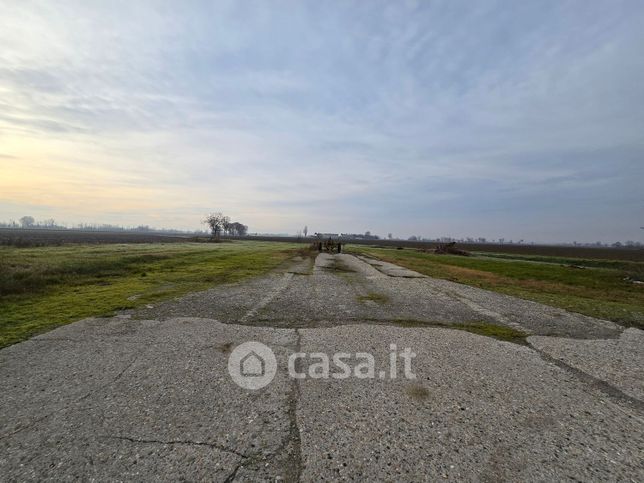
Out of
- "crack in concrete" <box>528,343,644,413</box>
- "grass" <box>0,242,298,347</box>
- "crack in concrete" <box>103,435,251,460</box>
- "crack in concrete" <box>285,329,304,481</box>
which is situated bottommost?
"grass" <box>0,242,298,347</box>

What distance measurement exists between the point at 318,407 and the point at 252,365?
2.05m

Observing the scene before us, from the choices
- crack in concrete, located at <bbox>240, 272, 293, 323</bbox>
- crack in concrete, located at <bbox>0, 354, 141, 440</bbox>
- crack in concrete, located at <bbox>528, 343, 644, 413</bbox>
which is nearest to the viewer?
crack in concrete, located at <bbox>0, 354, 141, 440</bbox>

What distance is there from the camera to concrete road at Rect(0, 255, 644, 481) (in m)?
3.47

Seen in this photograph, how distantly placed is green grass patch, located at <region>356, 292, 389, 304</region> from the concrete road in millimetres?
3714

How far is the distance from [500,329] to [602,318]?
512cm

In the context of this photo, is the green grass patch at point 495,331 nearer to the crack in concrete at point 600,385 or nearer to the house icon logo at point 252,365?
the crack in concrete at point 600,385

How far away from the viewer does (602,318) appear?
10.9 m

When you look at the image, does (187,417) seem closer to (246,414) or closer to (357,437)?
(246,414)

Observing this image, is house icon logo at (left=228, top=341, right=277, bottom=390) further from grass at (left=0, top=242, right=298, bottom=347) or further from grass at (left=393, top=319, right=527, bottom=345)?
grass at (left=0, top=242, right=298, bottom=347)

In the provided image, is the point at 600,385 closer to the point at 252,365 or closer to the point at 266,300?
the point at 252,365

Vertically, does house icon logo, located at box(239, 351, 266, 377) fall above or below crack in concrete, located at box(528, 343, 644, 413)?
below

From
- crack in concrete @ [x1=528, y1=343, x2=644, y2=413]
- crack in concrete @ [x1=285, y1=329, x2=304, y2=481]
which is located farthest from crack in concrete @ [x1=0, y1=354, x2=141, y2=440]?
crack in concrete @ [x1=528, y1=343, x2=644, y2=413]

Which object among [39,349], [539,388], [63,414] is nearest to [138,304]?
[39,349]
